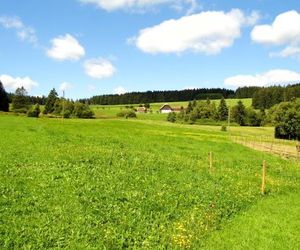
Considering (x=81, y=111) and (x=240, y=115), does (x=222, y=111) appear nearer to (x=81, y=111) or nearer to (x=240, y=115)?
(x=240, y=115)

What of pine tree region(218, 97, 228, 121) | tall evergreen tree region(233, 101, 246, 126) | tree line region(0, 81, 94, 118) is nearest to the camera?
tree line region(0, 81, 94, 118)

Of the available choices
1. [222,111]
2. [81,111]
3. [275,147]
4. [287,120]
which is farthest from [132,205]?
[222,111]

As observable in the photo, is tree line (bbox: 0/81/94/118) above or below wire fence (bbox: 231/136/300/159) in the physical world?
above

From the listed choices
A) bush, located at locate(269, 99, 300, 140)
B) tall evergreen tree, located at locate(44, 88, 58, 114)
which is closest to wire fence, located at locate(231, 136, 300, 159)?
bush, located at locate(269, 99, 300, 140)

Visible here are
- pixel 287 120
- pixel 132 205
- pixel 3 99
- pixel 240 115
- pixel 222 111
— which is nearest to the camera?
pixel 132 205

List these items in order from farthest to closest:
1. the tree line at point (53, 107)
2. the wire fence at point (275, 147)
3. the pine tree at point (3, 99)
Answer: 1. the tree line at point (53, 107)
2. the pine tree at point (3, 99)
3. the wire fence at point (275, 147)

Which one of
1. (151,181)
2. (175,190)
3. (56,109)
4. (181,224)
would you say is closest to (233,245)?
(181,224)

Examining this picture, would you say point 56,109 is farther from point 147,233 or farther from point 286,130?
point 147,233

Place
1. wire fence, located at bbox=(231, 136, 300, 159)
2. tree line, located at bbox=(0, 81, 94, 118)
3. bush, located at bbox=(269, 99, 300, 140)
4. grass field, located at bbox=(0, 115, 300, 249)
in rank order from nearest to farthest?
grass field, located at bbox=(0, 115, 300, 249) → wire fence, located at bbox=(231, 136, 300, 159) → bush, located at bbox=(269, 99, 300, 140) → tree line, located at bbox=(0, 81, 94, 118)

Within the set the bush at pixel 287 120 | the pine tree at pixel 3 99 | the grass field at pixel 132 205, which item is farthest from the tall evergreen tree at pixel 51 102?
the grass field at pixel 132 205

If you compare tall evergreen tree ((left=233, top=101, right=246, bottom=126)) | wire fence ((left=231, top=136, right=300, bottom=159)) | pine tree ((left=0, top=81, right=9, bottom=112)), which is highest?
pine tree ((left=0, top=81, right=9, bottom=112))

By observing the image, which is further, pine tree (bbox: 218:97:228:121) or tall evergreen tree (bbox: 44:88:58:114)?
pine tree (bbox: 218:97:228:121)

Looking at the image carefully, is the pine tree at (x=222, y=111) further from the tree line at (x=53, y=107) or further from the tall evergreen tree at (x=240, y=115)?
the tree line at (x=53, y=107)

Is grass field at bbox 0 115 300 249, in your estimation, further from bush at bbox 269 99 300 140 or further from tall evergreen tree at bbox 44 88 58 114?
tall evergreen tree at bbox 44 88 58 114
